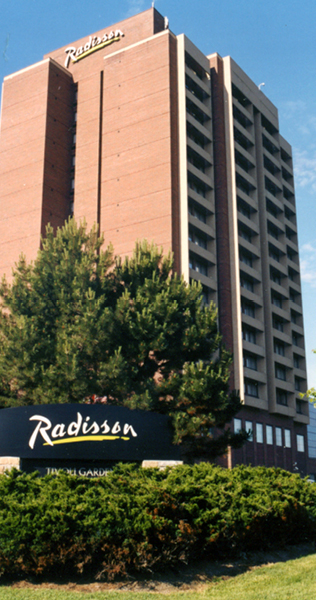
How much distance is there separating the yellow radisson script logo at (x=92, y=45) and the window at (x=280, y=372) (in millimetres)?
39286

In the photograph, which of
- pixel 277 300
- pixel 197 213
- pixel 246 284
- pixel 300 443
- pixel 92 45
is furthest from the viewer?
pixel 300 443

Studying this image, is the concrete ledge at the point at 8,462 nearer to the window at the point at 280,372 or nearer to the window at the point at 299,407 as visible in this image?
the window at the point at 280,372

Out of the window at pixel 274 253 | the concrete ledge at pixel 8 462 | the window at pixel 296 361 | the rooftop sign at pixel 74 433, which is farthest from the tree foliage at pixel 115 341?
the window at pixel 296 361

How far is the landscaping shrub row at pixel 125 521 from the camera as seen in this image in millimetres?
10250

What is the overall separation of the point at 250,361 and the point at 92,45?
126 ft

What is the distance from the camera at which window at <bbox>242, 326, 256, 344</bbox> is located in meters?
56.3

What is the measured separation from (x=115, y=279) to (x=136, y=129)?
2920 centimetres

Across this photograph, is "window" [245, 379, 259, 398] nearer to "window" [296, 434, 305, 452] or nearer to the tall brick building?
the tall brick building

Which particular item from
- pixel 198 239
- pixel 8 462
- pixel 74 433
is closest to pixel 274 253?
pixel 198 239

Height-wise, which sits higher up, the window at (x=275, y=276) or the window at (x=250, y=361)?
the window at (x=275, y=276)

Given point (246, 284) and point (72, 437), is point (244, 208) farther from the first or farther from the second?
point (72, 437)

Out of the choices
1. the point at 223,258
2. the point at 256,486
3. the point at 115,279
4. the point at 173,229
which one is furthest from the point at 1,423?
the point at 223,258

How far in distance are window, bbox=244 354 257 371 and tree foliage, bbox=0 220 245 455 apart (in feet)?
88.4

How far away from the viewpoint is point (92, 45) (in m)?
63.4
